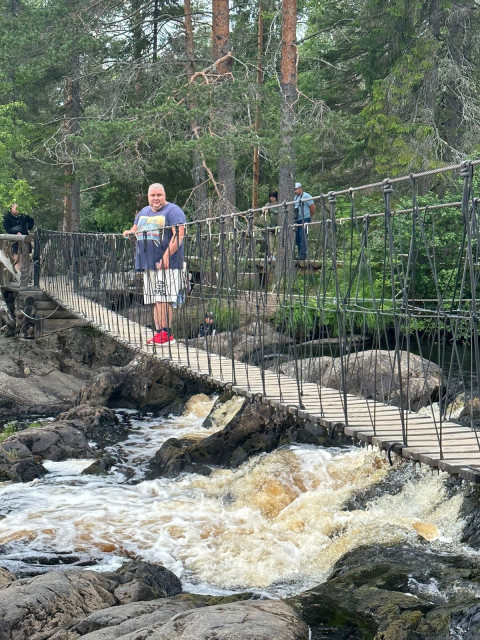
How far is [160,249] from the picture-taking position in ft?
→ 23.6

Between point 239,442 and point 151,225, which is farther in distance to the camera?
point 239,442

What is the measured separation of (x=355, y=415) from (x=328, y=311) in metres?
6.76

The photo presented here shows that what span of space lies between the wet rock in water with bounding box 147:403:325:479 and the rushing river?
0.19 metres

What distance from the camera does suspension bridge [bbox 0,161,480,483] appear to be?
4.40 m

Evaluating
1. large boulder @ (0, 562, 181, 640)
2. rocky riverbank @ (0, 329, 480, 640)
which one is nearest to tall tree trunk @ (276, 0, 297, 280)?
rocky riverbank @ (0, 329, 480, 640)

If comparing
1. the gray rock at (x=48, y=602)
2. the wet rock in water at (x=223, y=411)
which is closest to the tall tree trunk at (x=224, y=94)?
the wet rock in water at (x=223, y=411)

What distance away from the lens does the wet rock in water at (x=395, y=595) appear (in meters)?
4.76

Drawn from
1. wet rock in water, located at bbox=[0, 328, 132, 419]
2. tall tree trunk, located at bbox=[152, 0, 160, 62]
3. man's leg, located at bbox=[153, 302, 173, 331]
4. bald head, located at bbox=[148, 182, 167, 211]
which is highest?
tall tree trunk, located at bbox=[152, 0, 160, 62]

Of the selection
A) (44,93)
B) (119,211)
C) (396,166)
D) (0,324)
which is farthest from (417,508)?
(44,93)

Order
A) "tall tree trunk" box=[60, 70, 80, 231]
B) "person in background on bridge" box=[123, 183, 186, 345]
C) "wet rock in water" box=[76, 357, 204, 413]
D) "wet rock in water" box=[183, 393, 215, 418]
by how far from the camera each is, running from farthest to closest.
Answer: "tall tree trunk" box=[60, 70, 80, 231]
"wet rock in water" box=[76, 357, 204, 413]
"wet rock in water" box=[183, 393, 215, 418]
"person in background on bridge" box=[123, 183, 186, 345]

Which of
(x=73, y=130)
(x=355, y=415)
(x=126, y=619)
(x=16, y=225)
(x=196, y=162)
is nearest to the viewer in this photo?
(x=126, y=619)

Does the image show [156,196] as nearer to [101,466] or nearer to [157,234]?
[157,234]

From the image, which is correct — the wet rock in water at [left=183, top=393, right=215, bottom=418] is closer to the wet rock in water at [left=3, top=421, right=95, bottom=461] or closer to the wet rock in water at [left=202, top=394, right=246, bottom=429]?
the wet rock in water at [left=202, top=394, right=246, bottom=429]

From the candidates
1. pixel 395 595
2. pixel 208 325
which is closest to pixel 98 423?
pixel 208 325
